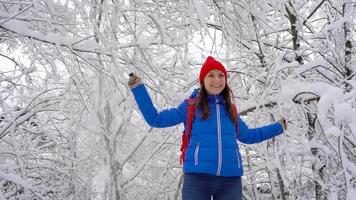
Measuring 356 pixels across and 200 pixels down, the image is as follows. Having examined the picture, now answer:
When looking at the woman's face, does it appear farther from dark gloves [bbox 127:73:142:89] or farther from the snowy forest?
dark gloves [bbox 127:73:142:89]

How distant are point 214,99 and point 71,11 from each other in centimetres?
110

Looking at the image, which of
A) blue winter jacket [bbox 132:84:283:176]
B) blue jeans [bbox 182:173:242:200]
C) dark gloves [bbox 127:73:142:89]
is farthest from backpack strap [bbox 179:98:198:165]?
dark gloves [bbox 127:73:142:89]

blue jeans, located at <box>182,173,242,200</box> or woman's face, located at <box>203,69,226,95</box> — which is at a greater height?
woman's face, located at <box>203,69,226,95</box>

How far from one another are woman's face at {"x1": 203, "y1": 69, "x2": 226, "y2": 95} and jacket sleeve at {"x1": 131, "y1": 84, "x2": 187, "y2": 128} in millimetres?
192

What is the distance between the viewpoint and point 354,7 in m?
2.82

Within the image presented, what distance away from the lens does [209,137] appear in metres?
2.43

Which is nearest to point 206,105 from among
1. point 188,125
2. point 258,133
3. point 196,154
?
point 188,125

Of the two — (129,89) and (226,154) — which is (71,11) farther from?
(226,154)

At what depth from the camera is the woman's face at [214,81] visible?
2613mm

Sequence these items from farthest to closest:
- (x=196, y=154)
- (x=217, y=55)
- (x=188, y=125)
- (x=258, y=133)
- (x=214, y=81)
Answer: (x=217, y=55), (x=258, y=133), (x=214, y=81), (x=188, y=125), (x=196, y=154)

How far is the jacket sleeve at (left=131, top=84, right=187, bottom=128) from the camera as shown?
8.14 feet

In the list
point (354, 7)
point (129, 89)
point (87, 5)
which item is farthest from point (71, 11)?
point (354, 7)

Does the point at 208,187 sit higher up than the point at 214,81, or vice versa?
the point at 214,81

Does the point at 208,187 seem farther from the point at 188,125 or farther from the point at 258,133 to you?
the point at 258,133
